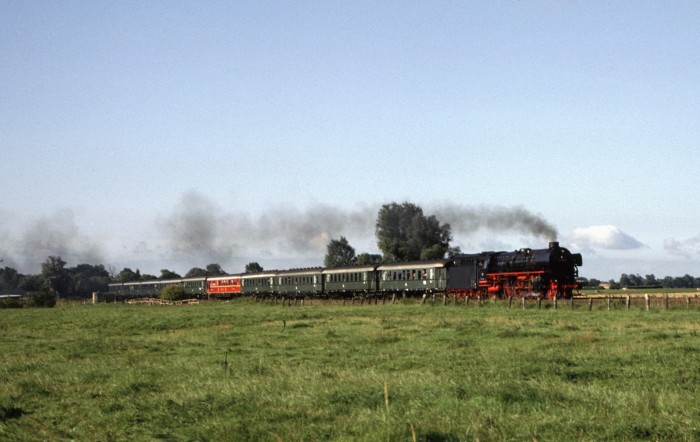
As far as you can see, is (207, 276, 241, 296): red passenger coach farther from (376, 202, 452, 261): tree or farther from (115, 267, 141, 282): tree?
(115, 267, 141, 282): tree

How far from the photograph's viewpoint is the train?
56188 millimetres

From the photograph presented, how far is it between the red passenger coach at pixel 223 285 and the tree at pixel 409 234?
124ft

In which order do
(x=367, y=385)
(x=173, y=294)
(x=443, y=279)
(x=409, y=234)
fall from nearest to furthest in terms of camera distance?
(x=367, y=385), (x=443, y=279), (x=173, y=294), (x=409, y=234)

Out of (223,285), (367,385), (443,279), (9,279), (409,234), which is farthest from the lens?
(9,279)

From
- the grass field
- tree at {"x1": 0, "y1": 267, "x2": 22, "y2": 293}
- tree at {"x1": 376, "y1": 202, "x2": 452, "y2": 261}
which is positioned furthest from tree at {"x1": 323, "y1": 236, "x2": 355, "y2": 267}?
the grass field

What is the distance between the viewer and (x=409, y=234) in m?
134

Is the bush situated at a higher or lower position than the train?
lower

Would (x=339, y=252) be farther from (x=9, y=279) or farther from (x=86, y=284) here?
(x=9, y=279)

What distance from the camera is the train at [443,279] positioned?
56188 mm

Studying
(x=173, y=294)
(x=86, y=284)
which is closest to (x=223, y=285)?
(x=173, y=294)

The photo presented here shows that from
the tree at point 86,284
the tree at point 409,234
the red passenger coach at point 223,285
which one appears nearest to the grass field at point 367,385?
the red passenger coach at point 223,285

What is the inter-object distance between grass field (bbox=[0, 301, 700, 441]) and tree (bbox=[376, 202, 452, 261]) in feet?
317

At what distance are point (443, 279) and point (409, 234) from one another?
70.0 metres

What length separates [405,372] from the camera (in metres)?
18.5
